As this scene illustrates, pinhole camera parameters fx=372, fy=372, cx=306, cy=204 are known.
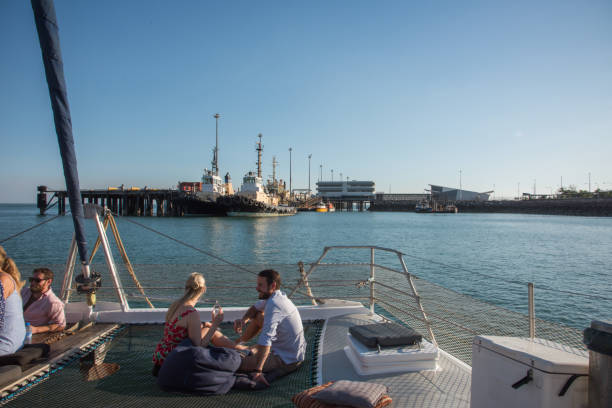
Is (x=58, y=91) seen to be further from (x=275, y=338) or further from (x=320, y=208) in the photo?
(x=320, y=208)

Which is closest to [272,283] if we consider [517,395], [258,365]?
[258,365]

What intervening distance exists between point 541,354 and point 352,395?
44.2 inches

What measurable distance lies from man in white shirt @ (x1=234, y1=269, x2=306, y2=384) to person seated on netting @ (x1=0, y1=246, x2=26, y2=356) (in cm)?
179

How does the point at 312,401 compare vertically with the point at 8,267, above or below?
below

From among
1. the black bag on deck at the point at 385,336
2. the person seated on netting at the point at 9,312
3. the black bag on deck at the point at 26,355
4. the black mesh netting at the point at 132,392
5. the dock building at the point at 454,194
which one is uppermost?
the dock building at the point at 454,194

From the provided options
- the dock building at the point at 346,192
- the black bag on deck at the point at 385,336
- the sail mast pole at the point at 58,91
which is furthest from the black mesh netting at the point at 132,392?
the dock building at the point at 346,192

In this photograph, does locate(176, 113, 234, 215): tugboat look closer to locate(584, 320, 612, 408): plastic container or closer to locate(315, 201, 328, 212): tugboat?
locate(315, 201, 328, 212): tugboat

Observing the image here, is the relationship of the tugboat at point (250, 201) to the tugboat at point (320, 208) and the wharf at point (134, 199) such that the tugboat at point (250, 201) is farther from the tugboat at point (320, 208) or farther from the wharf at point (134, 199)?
the tugboat at point (320, 208)

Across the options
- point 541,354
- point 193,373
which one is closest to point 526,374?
point 541,354

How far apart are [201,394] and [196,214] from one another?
65.6 metres

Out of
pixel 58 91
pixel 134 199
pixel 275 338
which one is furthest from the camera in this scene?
A: pixel 134 199

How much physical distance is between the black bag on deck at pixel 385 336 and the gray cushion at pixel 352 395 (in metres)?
0.62

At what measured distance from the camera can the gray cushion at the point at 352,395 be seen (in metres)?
2.36

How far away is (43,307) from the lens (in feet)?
12.5
